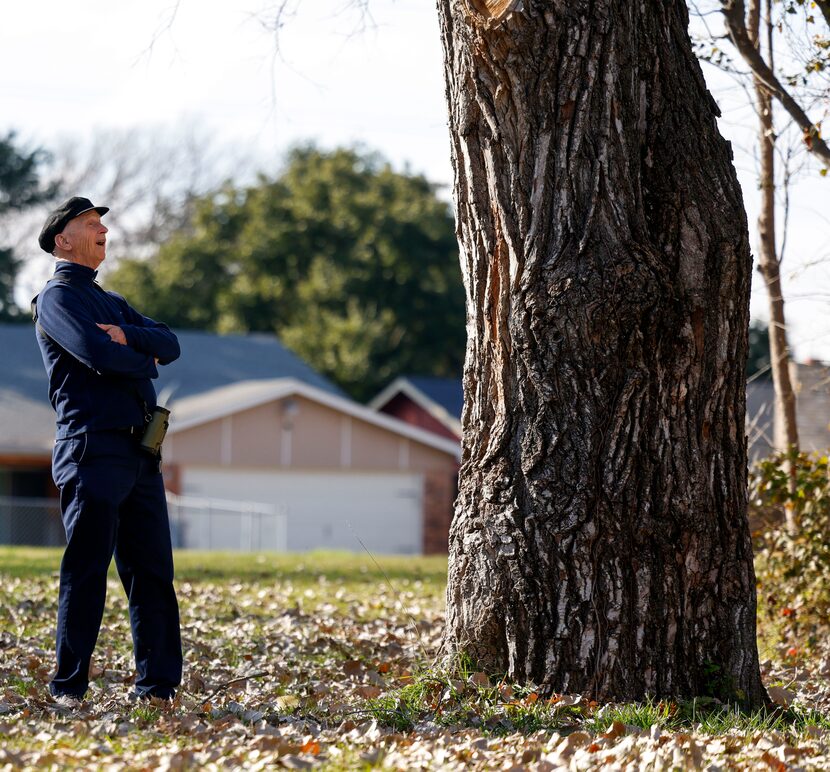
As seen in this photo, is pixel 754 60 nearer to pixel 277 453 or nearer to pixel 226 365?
pixel 277 453

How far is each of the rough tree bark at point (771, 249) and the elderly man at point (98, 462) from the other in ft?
16.9

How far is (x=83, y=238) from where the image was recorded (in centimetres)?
548

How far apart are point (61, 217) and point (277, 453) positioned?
24.3m

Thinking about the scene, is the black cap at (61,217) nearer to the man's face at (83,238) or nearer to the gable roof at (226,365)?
the man's face at (83,238)

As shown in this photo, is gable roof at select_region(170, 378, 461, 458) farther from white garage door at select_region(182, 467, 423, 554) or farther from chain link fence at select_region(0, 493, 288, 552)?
chain link fence at select_region(0, 493, 288, 552)

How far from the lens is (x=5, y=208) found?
1495 inches

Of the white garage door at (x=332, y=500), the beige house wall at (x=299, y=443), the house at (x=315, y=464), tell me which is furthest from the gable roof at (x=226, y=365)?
the white garage door at (x=332, y=500)

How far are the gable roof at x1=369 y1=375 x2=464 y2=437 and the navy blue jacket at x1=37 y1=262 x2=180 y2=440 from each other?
94.0 ft

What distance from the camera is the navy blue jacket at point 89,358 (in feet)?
17.2

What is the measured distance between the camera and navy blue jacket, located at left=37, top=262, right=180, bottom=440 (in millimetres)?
5250

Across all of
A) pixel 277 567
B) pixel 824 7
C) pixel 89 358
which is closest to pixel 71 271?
pixel 89 358

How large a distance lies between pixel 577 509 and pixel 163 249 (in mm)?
36574

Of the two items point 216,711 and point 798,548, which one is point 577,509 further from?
point 798,548

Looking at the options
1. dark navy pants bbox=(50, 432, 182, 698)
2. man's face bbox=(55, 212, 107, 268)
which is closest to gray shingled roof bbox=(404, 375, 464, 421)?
dark navy pants bbox=(50, 432, 182, 698)
